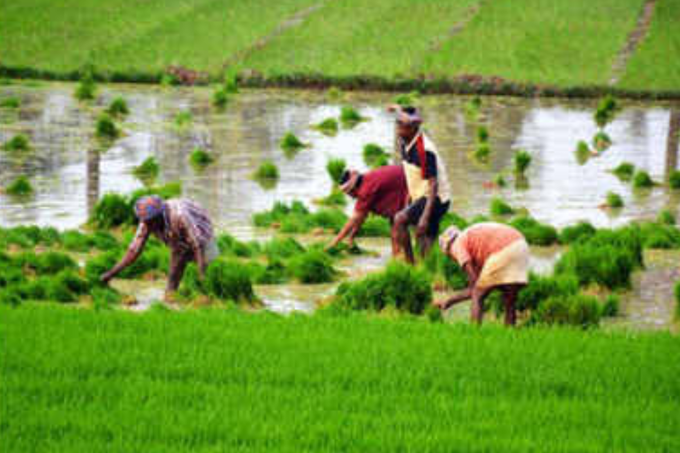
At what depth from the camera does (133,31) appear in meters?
40.3

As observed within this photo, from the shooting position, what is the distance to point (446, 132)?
27.0m

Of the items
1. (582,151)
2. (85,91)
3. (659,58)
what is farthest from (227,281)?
(659,58)

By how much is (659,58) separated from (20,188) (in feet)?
75.1

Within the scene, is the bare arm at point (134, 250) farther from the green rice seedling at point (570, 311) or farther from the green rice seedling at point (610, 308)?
the green rice seedling at point (610, 308)

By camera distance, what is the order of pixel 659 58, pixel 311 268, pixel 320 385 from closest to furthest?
pixel 320 385, pixel 311 268, pixel 659 58

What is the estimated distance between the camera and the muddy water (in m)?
18.2

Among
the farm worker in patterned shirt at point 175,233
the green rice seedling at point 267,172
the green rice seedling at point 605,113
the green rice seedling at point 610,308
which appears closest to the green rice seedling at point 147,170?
the green rice seedling at point 267,172

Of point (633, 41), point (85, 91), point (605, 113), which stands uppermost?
point (633, 41)

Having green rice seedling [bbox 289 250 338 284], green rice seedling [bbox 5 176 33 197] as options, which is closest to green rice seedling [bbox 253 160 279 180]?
green rice seedling [bbox 5 176 33 197]

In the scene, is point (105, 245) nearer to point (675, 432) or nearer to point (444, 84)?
point (675, 432)

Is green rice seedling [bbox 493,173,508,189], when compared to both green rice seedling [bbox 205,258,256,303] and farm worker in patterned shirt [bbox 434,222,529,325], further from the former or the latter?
farm worker in patterned shirt [bbox 434,222,529,325]

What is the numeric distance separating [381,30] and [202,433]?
34.6m

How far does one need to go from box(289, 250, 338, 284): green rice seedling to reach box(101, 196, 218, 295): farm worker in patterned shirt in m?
1.41

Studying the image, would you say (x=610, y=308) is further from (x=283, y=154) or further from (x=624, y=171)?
(x=283, y=154)
